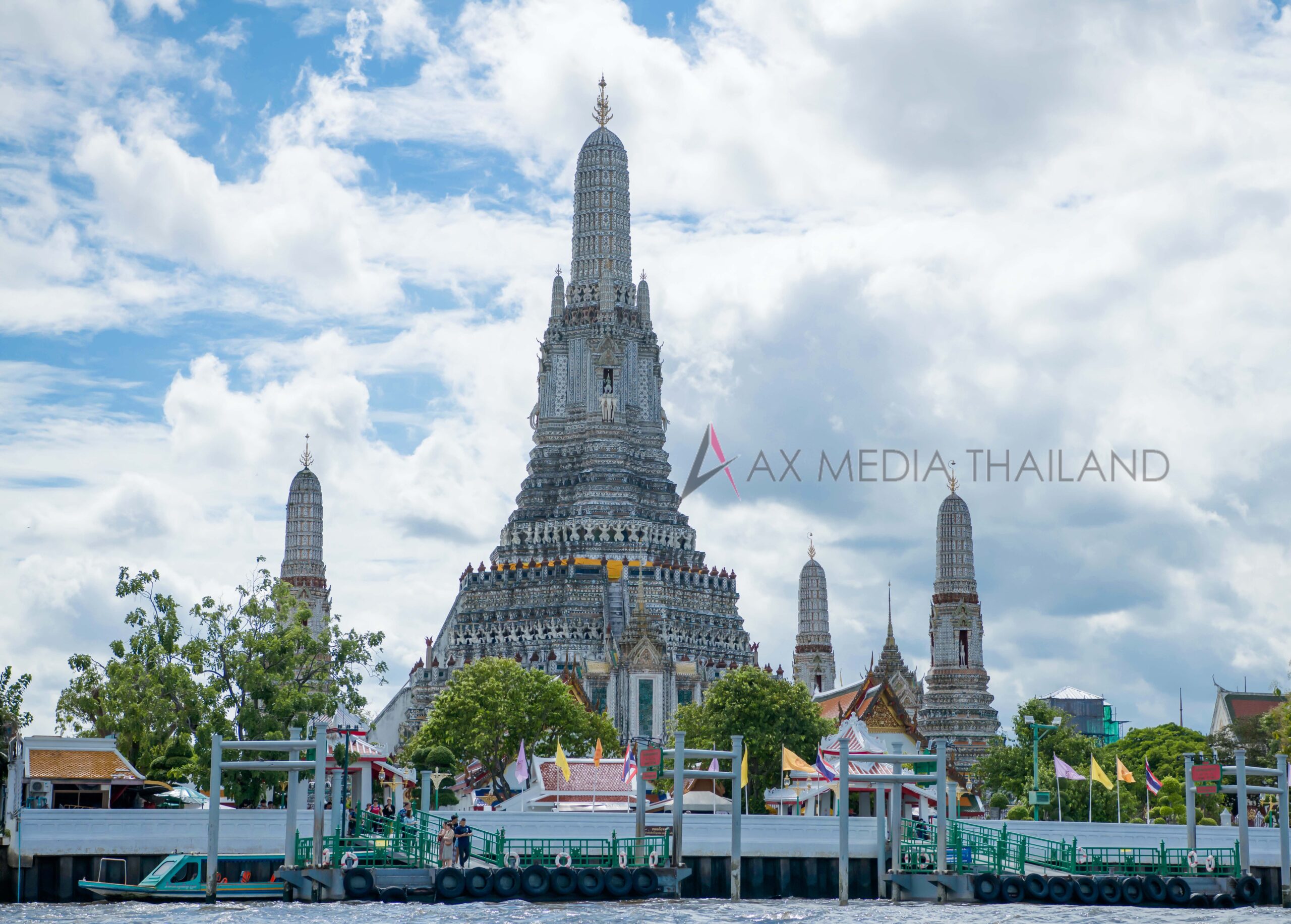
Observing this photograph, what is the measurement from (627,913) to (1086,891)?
587 inches

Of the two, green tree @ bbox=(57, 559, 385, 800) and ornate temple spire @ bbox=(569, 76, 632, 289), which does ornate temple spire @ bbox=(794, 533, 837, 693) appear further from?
green tree @ bbox=(57, 559, 385, 800)

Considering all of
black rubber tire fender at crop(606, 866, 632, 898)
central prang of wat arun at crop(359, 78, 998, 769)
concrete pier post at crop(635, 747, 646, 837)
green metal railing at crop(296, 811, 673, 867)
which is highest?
central prang of wat arun at crop(359, 78, 998, 769)

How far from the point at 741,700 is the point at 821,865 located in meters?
28.3

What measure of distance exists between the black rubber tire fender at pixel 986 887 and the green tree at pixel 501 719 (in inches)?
1316

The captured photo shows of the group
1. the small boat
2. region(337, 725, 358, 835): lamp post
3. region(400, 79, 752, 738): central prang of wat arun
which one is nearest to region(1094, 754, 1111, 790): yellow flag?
region(337, 725, 358, 835): lamp post

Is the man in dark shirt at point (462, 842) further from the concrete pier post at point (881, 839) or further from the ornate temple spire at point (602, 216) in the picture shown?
the ornate temple spire at point (602, 216)

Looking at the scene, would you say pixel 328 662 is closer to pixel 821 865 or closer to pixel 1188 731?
pixel 821 865

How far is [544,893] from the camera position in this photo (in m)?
54.6

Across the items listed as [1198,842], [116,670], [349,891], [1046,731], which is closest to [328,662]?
[116,670]

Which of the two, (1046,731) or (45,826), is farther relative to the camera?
(1046,731)

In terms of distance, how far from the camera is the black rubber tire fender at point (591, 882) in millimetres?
54969

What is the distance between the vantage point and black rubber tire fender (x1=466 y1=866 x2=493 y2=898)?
176 ft

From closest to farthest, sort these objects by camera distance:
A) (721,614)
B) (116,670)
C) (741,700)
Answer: (116,670)
(741,700)
(721,614)

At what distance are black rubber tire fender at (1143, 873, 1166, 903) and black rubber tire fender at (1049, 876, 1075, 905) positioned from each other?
2221mm
